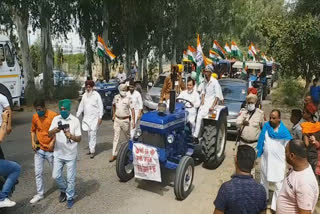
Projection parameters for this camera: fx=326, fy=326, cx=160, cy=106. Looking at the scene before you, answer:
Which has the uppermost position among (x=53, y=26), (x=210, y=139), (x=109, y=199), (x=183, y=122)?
(x=53, y=26)

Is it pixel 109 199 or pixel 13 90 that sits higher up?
pixel 13 90

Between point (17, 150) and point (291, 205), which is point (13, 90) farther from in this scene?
point (291, 205)

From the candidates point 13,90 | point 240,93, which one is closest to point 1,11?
point 13,90

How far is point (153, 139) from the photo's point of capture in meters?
5.79

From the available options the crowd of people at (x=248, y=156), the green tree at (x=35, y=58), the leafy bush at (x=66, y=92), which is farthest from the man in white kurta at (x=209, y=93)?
the green tree at (x=35, y=58)

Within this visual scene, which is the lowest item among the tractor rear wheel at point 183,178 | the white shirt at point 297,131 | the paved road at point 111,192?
the paved road at point 111,192

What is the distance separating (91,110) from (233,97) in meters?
5.48

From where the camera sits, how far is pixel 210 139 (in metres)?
6.93

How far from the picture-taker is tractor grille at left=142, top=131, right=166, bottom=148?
5719mm

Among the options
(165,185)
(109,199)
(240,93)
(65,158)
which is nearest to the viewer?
(65,158)

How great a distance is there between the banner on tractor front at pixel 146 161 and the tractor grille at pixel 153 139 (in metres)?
0.28

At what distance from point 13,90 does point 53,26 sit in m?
6.37

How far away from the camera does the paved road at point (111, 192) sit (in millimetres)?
5312

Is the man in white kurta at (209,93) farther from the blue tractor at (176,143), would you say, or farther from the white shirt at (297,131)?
the white shirt at (297,131)
